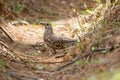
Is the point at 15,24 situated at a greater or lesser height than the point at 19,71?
greater

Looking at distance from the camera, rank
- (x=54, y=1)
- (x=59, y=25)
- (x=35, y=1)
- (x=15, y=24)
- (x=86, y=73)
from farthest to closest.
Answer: (x=54, y=1)
(x=35, y=1)
(x=59, y=25)
(x=15, y=24)
(x=86, y=73)

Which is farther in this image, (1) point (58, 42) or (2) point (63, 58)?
(1) point (58, 42)

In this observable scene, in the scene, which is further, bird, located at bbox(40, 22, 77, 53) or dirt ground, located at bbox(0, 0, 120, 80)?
bird, located at bbox(40, 22, 77, 53)

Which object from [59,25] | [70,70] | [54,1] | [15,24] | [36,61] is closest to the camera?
[70,70]

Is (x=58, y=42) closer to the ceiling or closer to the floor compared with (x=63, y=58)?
closer to the ceiling

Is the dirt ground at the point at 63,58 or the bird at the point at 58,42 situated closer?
the dirt ground at the point at 63,58

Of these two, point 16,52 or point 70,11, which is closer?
point 16,52

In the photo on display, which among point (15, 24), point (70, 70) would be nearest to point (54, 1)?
point (15, 24)

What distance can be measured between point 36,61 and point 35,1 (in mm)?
5993

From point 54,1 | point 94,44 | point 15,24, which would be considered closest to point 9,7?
point 15,24

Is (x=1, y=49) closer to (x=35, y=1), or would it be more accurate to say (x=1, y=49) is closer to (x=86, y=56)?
(x=86, y=56)

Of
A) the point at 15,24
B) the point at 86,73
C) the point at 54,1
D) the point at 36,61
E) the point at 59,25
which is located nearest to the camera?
the point at 86,73

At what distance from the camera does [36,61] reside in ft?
25.1

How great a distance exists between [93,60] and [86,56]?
0.25 metres
